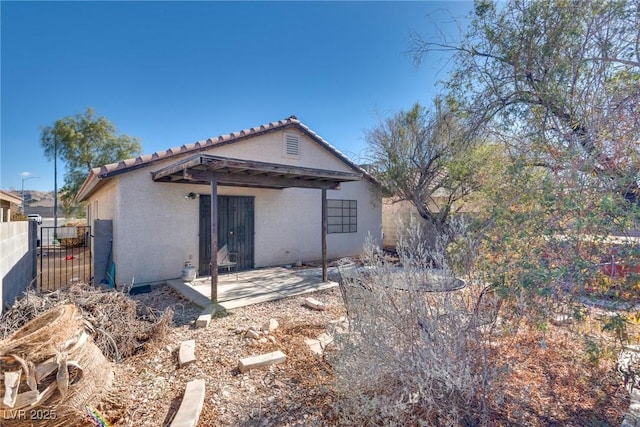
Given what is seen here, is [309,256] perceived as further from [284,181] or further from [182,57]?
[182,57]

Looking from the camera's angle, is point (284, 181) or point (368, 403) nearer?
point (368, 403)

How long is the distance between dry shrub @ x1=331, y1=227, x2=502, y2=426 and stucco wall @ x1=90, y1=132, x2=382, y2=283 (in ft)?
21.1

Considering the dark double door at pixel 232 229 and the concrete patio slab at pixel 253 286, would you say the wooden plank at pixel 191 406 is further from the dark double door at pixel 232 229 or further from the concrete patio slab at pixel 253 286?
the dark double door at pixel 232 229

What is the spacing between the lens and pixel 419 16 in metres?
5.62

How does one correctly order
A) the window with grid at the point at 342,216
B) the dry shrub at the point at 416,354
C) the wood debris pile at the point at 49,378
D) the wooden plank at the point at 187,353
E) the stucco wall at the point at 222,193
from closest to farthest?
the wood debris pile at the point at 49,378 < the dry shrub at the point at 416,354 < the wooden plank at the point at 187,353 < the stucco wall at the point at 222,193 < the window with grid at the point at 342,216

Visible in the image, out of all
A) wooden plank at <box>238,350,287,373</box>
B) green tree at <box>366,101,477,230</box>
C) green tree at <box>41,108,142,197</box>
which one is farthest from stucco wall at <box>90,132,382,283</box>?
green tree at <box>41,108,142,197</box>

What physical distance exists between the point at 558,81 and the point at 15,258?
343 inches

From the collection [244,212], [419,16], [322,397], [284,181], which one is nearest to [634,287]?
[322,397]

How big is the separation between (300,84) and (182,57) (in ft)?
13.2

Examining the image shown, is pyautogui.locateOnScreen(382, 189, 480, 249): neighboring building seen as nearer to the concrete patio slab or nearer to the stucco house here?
the stucco house

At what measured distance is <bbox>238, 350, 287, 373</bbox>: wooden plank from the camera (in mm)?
3398

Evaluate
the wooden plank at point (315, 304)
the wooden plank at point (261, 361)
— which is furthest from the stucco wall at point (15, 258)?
the wooden plank at point (315, 304)

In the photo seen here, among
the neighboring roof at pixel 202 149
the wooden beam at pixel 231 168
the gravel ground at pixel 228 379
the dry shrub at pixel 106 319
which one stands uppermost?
the neighboring roof at pixel 202 149

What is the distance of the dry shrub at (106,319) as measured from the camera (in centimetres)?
352
